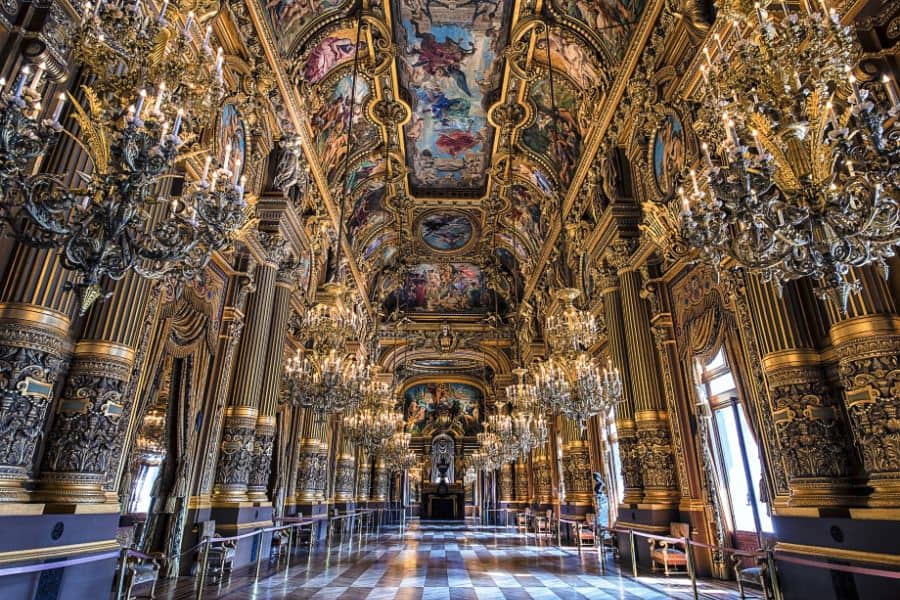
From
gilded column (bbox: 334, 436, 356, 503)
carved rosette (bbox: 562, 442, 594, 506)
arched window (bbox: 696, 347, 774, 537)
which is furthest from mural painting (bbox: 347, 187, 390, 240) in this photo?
arched window (bbox: 696, 347, 774, 537)

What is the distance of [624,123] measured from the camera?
10.8 metres

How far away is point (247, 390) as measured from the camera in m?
9.70

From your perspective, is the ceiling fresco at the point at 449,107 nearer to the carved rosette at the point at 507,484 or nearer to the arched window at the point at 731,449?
the arched window at the point at 731,449

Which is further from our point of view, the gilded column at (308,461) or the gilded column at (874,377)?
the gilded column at (308,461)

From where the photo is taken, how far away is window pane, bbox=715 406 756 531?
26.3 feet

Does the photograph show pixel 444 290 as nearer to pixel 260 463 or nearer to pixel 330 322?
pixel 330 322

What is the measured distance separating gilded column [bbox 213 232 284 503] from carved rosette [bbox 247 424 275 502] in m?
0.12

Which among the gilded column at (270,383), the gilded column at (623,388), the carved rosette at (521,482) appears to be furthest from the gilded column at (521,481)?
the gilded column at (270,383)

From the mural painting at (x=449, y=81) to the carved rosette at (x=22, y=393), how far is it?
1047cm

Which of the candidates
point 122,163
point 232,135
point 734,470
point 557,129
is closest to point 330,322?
point 232,135

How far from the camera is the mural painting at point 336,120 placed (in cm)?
1284

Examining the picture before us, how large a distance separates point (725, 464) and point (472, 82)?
11.4 meters

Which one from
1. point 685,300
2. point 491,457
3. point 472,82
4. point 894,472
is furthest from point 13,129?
point 491,457

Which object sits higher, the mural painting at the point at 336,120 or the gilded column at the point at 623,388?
the mural painting at the point at 336,120
